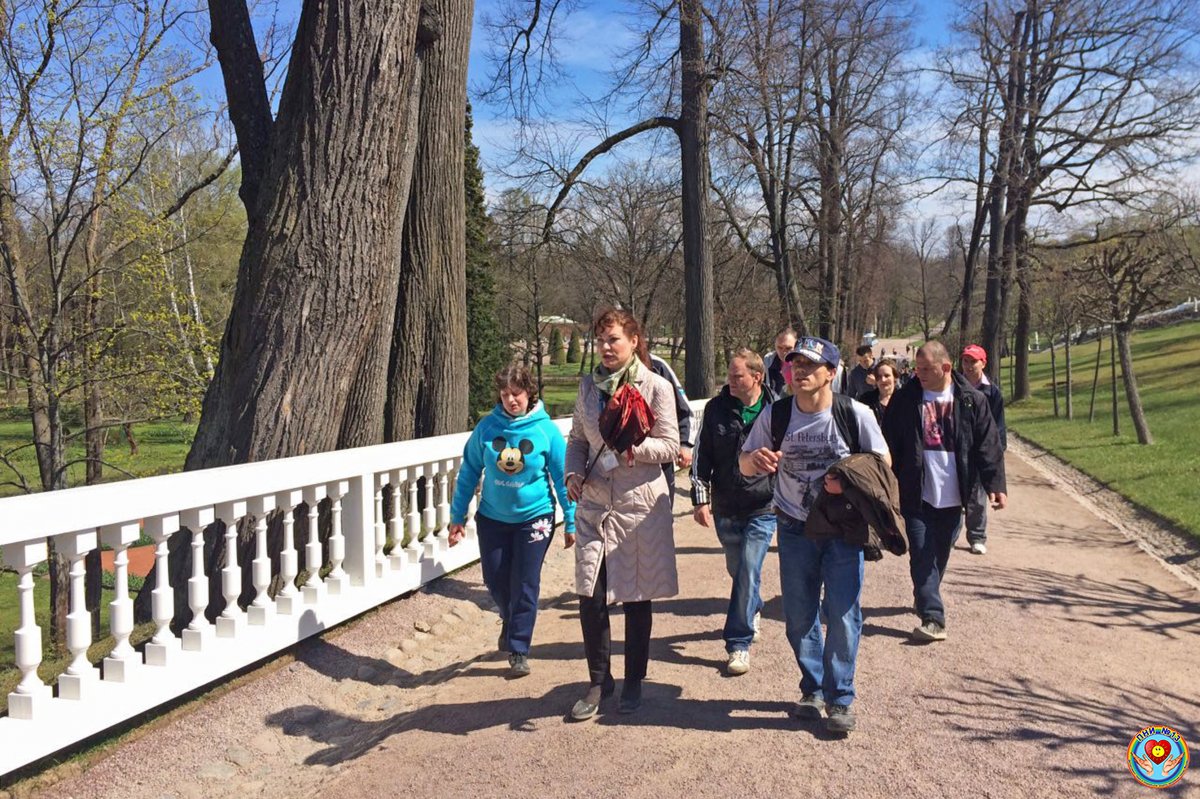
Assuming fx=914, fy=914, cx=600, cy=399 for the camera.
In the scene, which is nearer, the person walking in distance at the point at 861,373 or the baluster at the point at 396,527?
the baluster at the point at 396,527

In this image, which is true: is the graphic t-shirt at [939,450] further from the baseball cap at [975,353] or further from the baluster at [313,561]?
the baluster at [313,561]

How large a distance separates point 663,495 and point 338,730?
6.42 feet

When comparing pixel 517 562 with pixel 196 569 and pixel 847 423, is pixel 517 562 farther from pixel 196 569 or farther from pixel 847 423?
pixel 847 423

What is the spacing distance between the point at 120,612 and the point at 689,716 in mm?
2555

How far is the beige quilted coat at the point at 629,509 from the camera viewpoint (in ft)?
13.8

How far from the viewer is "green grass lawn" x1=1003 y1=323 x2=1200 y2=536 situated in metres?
12.3

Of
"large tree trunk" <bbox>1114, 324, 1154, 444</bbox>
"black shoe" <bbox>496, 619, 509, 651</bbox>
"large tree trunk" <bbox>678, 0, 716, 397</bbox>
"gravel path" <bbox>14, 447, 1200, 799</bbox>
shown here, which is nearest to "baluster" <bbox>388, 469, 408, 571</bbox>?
"gravel path" <bbox>14, 447, 1200, 799</bbox>

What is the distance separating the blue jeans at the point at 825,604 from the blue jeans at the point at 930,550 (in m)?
1.53

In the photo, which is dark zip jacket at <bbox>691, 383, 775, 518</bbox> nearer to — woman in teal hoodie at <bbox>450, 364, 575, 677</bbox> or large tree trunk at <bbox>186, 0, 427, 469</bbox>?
woman in teal hoodie at <bbox>450, 364, 575, 677</bbox>

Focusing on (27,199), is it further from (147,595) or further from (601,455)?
(601,455)

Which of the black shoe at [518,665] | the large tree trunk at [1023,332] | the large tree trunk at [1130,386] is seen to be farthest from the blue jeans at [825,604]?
the large tree trunk at [1023,332]

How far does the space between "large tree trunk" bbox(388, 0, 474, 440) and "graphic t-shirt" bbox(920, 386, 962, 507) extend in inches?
171

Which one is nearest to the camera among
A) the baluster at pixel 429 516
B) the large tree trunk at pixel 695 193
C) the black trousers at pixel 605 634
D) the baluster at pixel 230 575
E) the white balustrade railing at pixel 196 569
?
the white balustrade railing at pixel 196 569

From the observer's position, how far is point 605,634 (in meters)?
4.39
